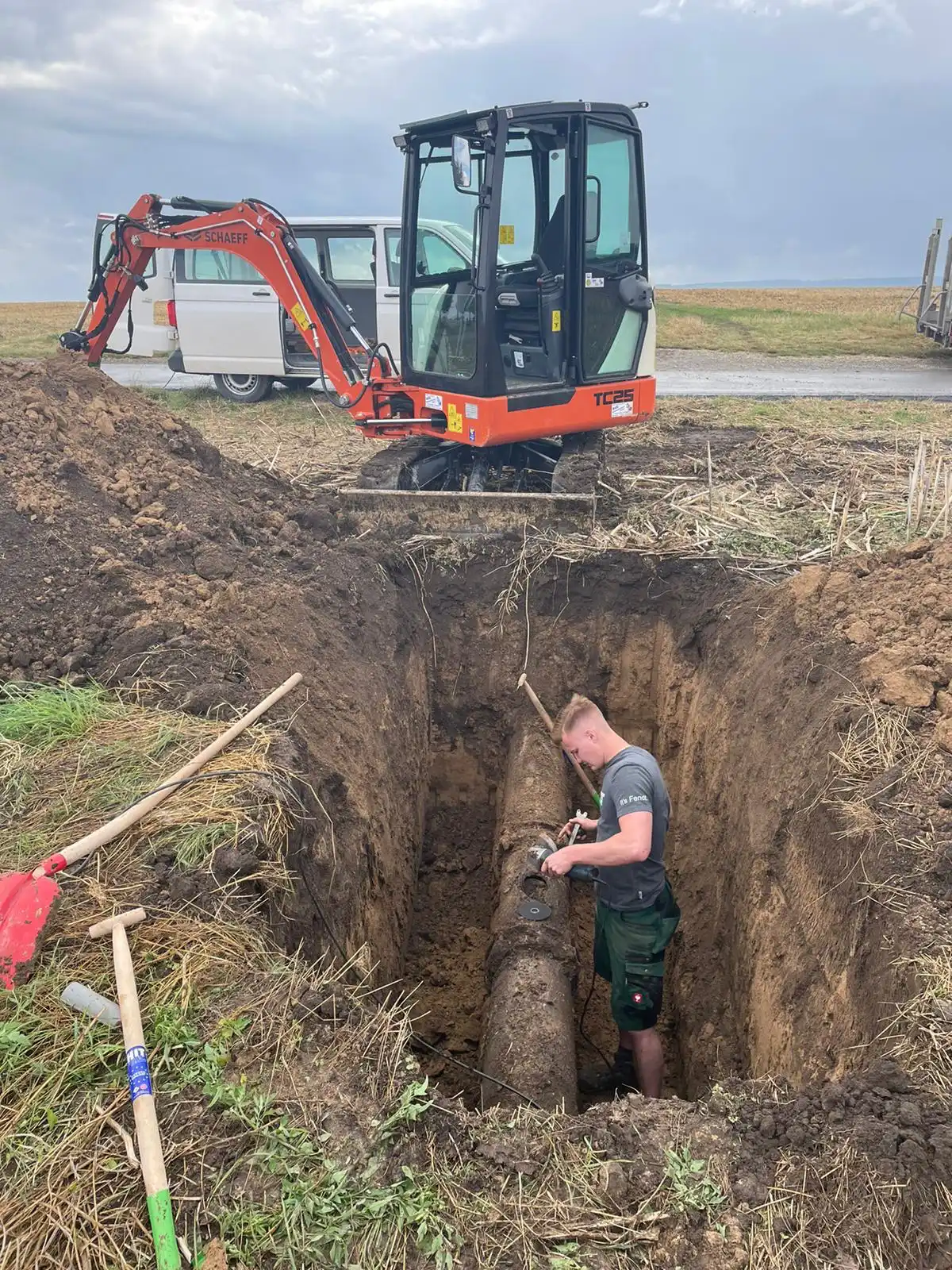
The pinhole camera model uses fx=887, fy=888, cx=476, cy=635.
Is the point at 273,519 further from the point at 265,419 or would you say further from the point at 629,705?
the point at 265,419

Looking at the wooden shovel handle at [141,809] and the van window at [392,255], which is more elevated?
the van window at [392,255]

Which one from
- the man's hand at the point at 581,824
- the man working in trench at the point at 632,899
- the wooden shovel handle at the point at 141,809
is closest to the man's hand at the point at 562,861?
the man working in trench at the point at 632,899

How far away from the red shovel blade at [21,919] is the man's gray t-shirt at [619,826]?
235cm

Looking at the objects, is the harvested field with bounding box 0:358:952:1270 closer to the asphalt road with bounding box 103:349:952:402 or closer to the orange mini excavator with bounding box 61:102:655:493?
the orange mini excavator with bounding box 61:102:655:493

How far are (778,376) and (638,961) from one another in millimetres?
14764

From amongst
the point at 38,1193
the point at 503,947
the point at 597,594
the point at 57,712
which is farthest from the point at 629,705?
the point at 38,1193

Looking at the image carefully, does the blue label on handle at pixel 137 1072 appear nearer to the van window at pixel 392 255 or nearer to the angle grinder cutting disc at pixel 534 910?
the angle grinder cutting disc at pixel 534 910

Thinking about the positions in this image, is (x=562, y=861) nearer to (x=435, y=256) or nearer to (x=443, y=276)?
(x=443, y=276)

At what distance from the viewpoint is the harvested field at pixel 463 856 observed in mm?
2266

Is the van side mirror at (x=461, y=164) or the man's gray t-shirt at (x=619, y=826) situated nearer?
the man's gray t-shirt at (x=619, y=826)

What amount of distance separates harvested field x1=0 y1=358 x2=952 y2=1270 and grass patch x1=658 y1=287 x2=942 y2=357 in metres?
13.9

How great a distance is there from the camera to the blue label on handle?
2330mm

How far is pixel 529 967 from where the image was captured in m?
4.25

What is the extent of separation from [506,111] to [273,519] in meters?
3.47
